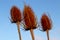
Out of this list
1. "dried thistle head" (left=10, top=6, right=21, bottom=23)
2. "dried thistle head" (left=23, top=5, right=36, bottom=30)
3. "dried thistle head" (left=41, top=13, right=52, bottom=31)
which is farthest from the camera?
"dried thistle head" (left=41, top=13, right=52, bottom=31)

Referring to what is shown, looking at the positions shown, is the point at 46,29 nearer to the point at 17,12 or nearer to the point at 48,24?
the point at 48,24

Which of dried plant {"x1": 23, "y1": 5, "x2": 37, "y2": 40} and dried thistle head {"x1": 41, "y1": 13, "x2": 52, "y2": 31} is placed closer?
dried plant {"x1": 23, "y1": 5, "x2": 37, "y2": 40}

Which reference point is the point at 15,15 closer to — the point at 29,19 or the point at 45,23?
the point at 29,19

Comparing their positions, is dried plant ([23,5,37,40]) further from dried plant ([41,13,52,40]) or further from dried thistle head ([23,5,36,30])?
dried plant ([41,13,52,40])

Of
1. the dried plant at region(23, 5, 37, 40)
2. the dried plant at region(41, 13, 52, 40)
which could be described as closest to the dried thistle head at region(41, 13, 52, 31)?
the dried plant at region(41, 13, 52, 40)

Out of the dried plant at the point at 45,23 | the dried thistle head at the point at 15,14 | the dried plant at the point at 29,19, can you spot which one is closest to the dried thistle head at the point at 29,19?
the dried plant at the point at 29,19

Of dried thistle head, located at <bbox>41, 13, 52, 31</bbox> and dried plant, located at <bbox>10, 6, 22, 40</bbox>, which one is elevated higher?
dried plant, located at <bbox>10, 6, 22, 40</bbox>
